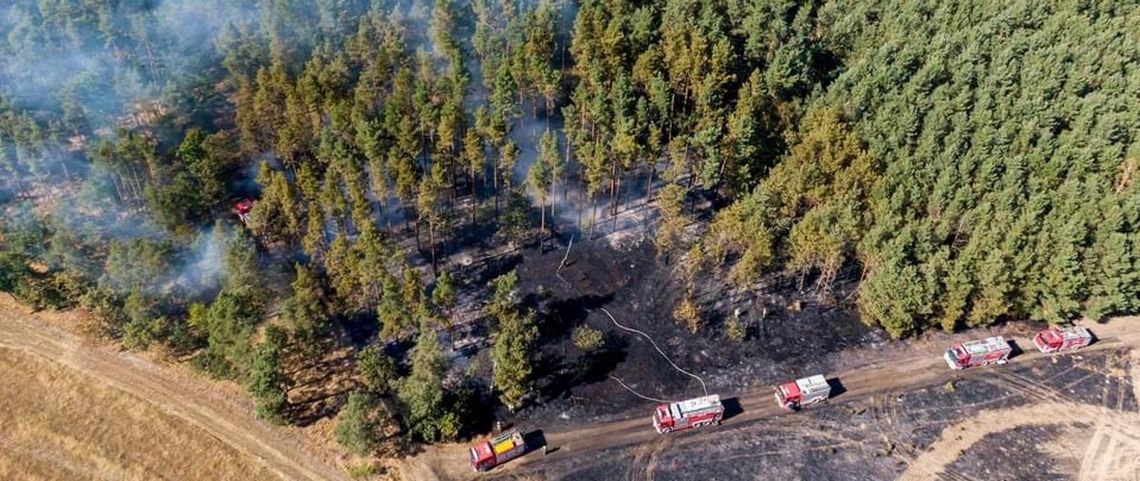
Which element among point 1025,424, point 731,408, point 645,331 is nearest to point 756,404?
point 731,408

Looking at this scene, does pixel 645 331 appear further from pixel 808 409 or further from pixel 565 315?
pixel 808 409

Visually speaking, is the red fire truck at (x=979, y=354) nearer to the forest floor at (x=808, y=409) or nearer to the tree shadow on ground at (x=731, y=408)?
the forest floor at (x=808, y=409)

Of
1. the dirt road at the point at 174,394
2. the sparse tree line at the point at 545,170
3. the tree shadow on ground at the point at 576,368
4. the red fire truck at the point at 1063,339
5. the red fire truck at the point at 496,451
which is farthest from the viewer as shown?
the red fire truck at the point at 1063,339

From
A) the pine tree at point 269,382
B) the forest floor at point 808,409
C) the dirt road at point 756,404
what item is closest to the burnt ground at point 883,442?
the forest floor at point 808,409

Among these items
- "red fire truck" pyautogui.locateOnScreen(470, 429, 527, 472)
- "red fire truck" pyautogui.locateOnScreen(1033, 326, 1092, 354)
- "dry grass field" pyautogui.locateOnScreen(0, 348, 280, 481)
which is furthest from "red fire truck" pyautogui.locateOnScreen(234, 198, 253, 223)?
"red fire truck" pyautogui.locateOnScreen(1033, 326, 1092, 354)

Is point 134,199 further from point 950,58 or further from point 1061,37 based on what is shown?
point 1061,37

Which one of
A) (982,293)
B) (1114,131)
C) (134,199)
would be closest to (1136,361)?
(982,293)
